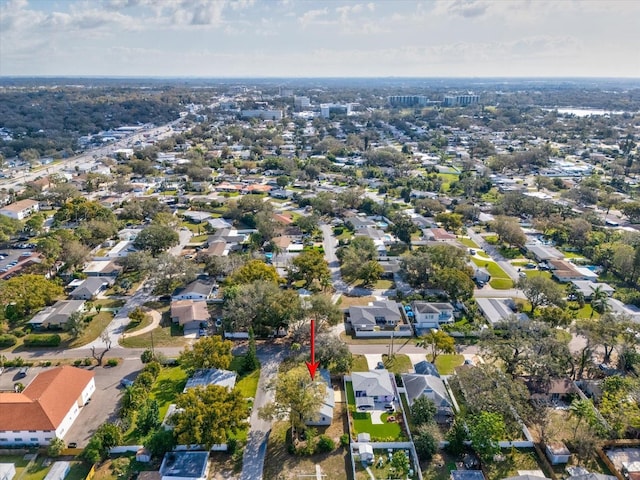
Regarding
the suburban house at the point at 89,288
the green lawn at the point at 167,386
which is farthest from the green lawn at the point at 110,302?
the green lawn at the point at 167,386

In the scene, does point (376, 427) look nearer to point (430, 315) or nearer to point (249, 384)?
point (249, 384)

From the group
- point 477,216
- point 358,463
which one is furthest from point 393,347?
point 477,216

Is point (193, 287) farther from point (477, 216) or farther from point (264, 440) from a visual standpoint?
point (477, 216)

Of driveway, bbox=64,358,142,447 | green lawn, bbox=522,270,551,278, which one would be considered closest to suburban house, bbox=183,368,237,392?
driveway, bbox=64,358,142,447

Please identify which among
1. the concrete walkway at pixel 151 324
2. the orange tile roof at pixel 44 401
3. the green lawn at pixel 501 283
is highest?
the orange tile roof at pixel 44 401

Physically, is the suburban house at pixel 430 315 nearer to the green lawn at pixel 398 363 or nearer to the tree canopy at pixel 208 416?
the green lawn at pixel 398 363

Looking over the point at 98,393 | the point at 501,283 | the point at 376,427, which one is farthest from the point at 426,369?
the point at 98,393

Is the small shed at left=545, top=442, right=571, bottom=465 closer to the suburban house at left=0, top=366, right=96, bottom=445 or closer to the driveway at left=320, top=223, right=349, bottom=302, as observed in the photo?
the driveway at left=320, top=223, right=349, bottom=302
